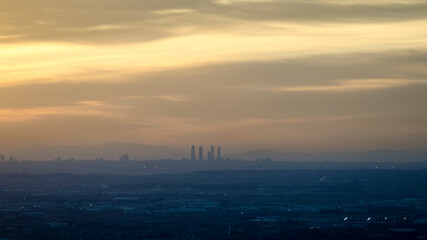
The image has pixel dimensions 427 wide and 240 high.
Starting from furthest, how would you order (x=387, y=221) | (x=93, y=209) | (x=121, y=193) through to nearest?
1. (x=121, y=193)
2. (x=93, y=209)
3. (x=387, y=221)

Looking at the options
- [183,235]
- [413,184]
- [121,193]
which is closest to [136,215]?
[183,235]

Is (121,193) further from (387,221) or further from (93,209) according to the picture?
(387,221)

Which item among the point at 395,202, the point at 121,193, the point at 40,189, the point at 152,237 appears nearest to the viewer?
the point at 152,237

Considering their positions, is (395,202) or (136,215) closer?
(136,215)

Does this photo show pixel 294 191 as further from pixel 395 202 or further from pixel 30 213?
pixel 30 213

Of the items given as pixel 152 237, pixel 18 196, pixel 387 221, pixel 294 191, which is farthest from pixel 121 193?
pixel 152 237

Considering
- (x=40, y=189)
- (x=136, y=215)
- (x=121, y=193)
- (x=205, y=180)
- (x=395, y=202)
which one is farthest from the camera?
(x=205, y=180)
